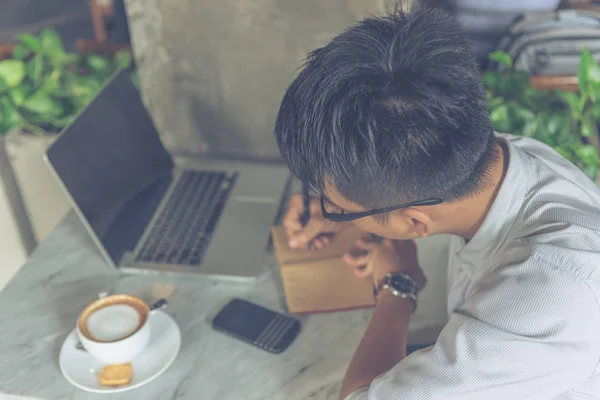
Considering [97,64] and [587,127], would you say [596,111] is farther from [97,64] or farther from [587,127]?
[97,64]

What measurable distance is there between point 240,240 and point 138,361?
32 cm

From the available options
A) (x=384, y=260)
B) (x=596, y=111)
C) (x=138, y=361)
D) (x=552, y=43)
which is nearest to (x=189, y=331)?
(x=138, y=361)

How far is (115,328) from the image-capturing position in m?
0.92

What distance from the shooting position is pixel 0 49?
1607 mm

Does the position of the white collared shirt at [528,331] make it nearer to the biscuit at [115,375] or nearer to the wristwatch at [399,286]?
the wristwatch at [399,286]

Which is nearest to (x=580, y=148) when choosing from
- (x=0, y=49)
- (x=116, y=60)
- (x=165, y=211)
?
(x=165, y=211)

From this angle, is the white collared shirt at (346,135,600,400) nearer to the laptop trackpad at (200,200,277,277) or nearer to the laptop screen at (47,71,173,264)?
the laptop trackpad at (200,200,277,277)

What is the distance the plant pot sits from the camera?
4.77 feet

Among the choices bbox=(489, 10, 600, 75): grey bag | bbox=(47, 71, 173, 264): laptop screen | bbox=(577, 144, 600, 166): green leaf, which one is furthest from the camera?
bbox=(489, 10, 600, 75): grey bag

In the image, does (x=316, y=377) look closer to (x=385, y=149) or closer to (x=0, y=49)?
(x=385, y=149)

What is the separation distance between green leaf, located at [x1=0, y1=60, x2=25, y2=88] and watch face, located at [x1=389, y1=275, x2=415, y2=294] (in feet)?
3.25

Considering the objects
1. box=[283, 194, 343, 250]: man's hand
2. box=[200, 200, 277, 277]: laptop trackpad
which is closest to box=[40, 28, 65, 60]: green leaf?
box=[200, 200, 277, 277]: laptop trackpad

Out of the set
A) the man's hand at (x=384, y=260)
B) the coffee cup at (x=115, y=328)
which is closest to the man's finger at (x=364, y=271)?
the man's hand at (x=384, y=260)

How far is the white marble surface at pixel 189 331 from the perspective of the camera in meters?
0.92
